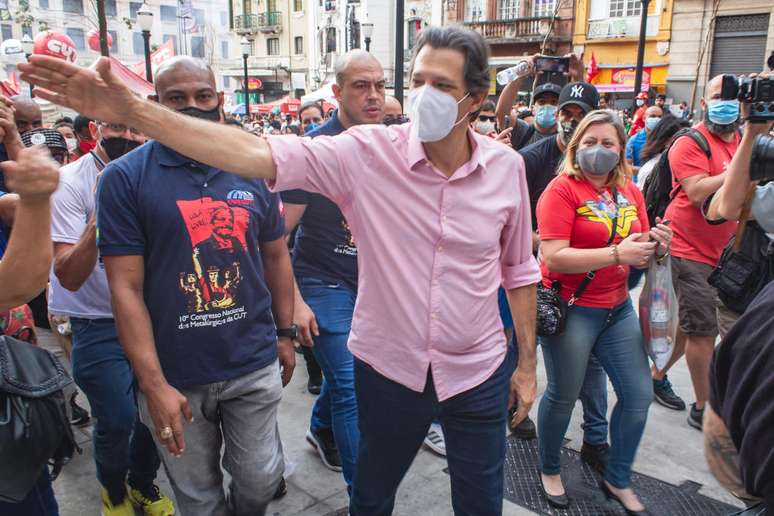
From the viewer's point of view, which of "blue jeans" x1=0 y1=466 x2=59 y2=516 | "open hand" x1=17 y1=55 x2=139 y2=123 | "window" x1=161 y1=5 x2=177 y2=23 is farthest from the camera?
"window" x1=161 y1=5 x2=177 y2=23

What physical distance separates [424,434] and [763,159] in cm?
158

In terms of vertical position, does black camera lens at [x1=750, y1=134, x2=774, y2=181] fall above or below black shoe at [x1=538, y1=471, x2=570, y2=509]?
above

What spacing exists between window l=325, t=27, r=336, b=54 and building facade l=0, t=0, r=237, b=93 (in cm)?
995

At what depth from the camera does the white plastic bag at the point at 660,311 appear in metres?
3.13

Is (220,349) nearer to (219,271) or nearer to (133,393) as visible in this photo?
(219,271)

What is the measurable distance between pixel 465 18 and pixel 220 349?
32.6 metres

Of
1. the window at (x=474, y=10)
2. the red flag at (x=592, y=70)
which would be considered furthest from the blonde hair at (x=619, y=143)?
the window at (x=474, y=10)

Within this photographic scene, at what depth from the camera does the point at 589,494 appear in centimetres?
347

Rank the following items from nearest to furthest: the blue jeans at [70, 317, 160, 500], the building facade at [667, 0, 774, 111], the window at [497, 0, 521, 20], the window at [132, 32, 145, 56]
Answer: the blue jeans at [70, 317, 160, 500] < the building facade at [667, 0, 774, 111] < the window at [497, 0, 521, 20] < the window at [132, 32, 145, 56]

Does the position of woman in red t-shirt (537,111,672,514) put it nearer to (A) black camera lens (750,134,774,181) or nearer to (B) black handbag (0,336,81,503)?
(A) black camera lens (750,134,774,181)

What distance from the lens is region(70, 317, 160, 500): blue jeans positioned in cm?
291

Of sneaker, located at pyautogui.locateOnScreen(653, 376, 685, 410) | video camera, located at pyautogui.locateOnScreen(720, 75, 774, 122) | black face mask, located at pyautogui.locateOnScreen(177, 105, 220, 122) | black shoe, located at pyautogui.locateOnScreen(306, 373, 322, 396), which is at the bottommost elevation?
black shoe, located at pyautogui.locateOnScreen(306, 373, 322, 396)

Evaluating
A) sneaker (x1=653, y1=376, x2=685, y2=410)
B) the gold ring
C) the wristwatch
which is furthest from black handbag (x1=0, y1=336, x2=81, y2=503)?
sneaker (x1=653, y1=376, x2=685, y2=410)

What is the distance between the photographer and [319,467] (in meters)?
3.74
